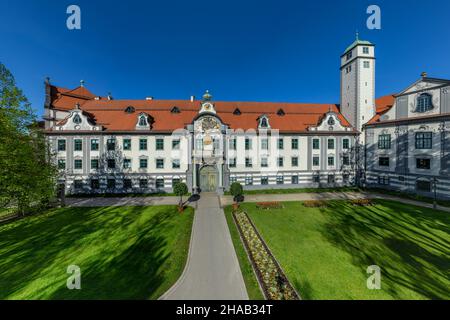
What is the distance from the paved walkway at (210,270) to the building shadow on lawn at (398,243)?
6.71 meters

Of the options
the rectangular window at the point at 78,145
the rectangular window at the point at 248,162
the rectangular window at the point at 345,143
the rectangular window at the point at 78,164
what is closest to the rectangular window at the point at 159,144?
the rectangular window at the point at 78,145

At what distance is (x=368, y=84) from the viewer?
28859 millimetres

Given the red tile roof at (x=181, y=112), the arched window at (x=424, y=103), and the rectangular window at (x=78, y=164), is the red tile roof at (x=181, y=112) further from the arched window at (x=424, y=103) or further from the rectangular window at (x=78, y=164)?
the arched window at (x=424, y=103)

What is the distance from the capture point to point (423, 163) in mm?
23266

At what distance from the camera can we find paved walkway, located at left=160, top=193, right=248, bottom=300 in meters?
8.05

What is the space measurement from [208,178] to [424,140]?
28.0 meters

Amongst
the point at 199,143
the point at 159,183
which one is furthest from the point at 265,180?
the point at 159,183

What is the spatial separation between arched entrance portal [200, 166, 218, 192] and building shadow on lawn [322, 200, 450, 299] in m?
14.2

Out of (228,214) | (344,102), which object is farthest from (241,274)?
(344,102)

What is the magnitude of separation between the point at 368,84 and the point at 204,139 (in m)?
27.1

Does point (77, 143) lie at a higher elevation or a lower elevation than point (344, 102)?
lower

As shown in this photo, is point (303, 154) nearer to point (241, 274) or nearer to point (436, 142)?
point (436, 142)

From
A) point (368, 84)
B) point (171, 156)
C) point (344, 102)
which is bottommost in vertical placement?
point (171, 156)

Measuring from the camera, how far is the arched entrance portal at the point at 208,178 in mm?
26375
